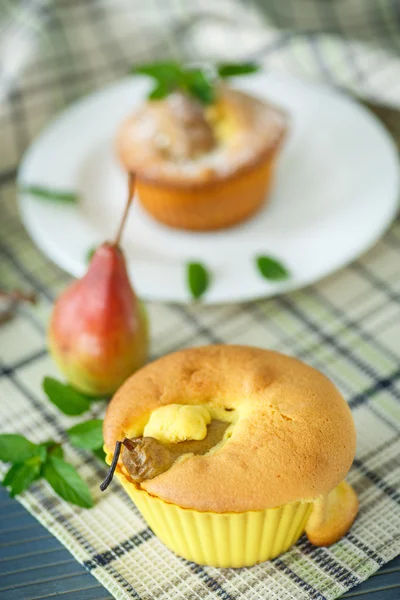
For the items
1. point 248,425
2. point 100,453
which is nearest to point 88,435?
point 100,453

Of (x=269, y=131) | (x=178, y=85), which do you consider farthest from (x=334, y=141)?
(x=178, y=85)

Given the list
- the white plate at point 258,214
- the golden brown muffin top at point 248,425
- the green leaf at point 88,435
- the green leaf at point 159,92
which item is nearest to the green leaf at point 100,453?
the green leaf at point 88,435

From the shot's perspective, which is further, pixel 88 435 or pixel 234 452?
pixel 88 435

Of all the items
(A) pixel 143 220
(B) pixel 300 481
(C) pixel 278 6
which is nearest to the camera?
(B) pixel 300 481

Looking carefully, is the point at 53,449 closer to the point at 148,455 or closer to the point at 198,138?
the point at 148,455

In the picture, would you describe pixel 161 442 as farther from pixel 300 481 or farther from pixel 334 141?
pixel 334 141
